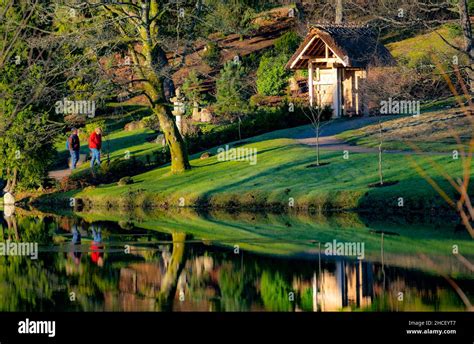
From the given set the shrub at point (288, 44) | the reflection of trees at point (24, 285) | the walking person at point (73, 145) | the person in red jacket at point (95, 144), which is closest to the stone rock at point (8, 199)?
the walking person at point (73, 145)

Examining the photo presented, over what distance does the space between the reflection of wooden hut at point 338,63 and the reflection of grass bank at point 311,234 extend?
21.6 meters

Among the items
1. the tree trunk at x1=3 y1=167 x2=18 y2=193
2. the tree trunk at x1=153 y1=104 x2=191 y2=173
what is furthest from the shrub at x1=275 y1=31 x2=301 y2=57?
the tree trunk at x1=153 y1=104 x2=191 y2=173

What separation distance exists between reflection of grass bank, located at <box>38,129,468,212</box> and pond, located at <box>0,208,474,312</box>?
5.04ft

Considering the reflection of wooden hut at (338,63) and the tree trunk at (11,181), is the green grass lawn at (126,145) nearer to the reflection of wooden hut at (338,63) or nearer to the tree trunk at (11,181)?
the tree trunk at (11,181)

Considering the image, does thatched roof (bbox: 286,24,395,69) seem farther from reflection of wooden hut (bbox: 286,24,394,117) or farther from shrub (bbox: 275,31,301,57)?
shrub (bbox: 275,31,301,57)

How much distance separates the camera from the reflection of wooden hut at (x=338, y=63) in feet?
204

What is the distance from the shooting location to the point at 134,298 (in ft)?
80.1

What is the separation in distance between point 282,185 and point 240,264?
15.9 m

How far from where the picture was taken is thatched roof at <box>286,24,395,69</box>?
203ft

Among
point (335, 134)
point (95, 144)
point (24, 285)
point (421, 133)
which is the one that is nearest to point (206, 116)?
point (335, 134)

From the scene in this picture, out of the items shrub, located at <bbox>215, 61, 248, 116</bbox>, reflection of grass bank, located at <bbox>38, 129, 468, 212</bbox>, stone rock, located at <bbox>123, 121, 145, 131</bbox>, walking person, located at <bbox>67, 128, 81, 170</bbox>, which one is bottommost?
reflection of grass bank, located at <bbox>38, 129, 468, 212</bbox>

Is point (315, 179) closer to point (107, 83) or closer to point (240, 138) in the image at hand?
point (107, 83)
